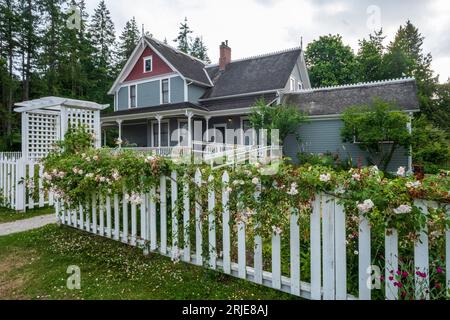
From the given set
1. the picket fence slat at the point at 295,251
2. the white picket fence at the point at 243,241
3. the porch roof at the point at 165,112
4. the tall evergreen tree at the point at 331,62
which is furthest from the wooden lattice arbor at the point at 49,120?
the tall evergreen tree at the point at 331,62

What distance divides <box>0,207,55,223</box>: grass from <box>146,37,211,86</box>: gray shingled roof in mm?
12060

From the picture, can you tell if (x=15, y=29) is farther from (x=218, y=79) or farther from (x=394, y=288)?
(x=394, y=288)

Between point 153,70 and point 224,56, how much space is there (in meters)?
4.93

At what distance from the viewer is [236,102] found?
52.2 feet

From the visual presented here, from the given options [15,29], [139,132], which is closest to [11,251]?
[139,132]

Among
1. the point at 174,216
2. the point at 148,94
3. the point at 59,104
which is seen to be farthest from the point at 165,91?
the point at 174,216

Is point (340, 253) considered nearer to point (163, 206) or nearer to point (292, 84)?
point (163, 206)

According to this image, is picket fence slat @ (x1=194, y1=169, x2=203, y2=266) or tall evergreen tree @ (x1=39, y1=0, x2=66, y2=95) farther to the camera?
tall evergreen tree @ (x1=39, y1=0, x2=66, y2=95)

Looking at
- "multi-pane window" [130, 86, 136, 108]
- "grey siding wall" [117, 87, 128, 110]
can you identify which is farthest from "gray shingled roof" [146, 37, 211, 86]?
"grey siding wall" [117, 87, 128, 110]

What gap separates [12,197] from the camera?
6391mm

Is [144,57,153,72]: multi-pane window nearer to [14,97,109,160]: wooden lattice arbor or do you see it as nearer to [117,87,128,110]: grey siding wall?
[117,87,128,110]: grey siding wall

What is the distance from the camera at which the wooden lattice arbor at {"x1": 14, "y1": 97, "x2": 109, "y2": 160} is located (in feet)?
18.9

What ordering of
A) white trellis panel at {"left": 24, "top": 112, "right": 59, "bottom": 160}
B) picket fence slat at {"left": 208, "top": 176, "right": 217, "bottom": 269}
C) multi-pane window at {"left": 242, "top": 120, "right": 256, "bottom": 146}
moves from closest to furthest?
picket fence slat at {"left": 208, "top": 176, "right": 217, "bottom": 269} < white trellis panel at {"left": 24, "top": 112, "right": 59, "bottom": 160} < multi-pane window at {"left": 242, "top": 120, "right": 256, "bottom": 146}

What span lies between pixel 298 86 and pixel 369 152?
7715 millimetres
